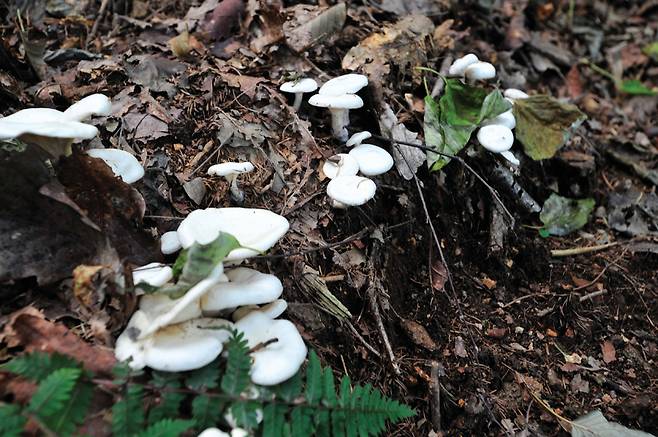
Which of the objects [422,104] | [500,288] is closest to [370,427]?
[500,288]

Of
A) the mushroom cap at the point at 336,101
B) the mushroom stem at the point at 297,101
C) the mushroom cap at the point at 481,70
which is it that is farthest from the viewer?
the mushroom cap at the point at 481,70

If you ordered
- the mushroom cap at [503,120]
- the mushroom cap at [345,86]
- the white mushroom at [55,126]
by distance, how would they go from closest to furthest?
the white mushroom at [55,126] < the mushroom cap at [345,86] < the mushroom cap at [503,120]

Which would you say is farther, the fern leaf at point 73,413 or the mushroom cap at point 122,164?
the mushroom cap at point 122,164

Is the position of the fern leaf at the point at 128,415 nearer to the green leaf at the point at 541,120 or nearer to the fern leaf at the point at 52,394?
the fern leaf at the point at 52,394

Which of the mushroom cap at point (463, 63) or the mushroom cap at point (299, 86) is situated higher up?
the mushroom cap at point (299, 86)

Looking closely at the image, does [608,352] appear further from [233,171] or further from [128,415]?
[128,415]

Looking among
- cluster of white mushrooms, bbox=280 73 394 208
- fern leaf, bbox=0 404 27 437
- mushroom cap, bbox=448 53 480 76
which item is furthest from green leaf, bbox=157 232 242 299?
mushroom cap, bbox=448 53 480 76

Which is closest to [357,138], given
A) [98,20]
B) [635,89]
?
[98,20]

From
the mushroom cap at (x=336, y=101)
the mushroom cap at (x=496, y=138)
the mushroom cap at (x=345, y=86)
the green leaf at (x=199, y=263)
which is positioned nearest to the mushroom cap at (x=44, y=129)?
the green leaf at (x=199, y=263)
